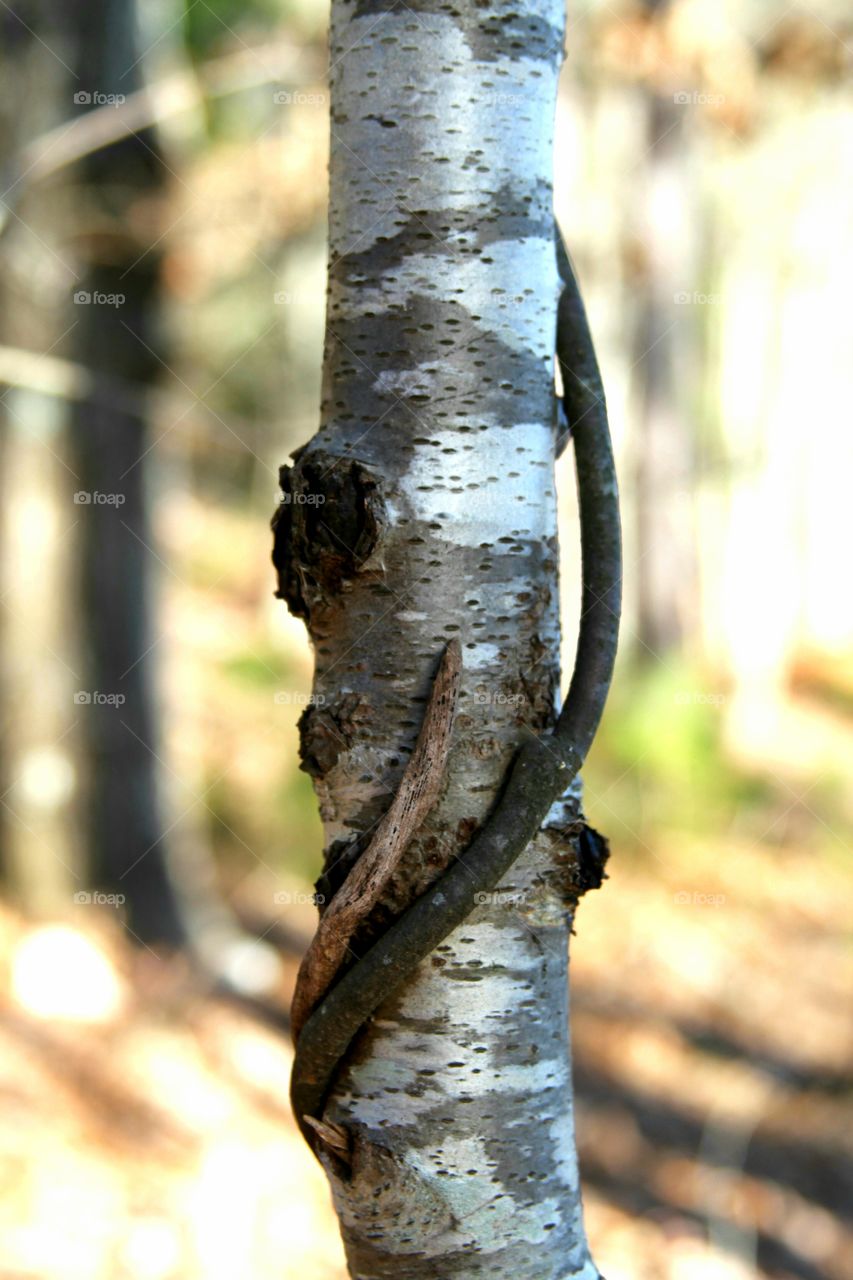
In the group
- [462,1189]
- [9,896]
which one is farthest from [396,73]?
[9,896]

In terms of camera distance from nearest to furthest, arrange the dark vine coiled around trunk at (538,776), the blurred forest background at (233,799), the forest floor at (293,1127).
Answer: the dark vine coiled around trunk at (538,776) < the forest floor at (293,1127) < the blurred forest background at (233,799)

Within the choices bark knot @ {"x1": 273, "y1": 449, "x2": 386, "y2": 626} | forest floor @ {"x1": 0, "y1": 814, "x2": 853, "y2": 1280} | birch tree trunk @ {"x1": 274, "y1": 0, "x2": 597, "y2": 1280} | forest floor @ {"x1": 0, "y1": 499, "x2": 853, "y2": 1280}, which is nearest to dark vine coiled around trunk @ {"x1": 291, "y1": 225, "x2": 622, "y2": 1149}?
birch tree trunk @ {"x1": 274, "y1": 0, "x2": 597, "y2": 1280}

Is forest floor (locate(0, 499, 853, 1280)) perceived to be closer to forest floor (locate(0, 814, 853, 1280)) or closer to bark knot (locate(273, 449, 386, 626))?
forest floor (locate(0, 814, 853, 1280))

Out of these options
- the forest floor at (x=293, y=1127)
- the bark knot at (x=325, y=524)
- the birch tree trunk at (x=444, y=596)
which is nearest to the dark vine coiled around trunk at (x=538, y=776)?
the birch tree trunk at (x=444, y=596)

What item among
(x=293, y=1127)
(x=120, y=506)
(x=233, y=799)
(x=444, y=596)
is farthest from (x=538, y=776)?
(x=233, y=799)

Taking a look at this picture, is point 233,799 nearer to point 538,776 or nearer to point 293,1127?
point 293,1127

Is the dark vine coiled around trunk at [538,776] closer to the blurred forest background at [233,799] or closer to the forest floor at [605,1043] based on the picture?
the blurred forest background at [233,799]

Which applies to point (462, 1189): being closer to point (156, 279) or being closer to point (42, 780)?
point (42, 780)
